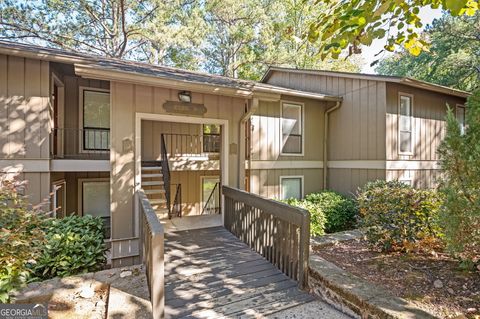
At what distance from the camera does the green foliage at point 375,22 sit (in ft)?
9.62

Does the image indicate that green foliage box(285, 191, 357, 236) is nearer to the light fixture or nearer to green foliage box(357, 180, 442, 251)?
green foliage box(357, 180, 442, 251)

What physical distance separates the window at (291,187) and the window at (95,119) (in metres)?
5.86

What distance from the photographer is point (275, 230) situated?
14.3ft

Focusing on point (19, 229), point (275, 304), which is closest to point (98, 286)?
point (19, 229)

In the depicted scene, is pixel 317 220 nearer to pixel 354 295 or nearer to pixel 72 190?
pixel 354 295

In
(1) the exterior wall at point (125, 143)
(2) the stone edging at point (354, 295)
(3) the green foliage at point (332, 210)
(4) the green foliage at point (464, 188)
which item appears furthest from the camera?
(3) the green foliage at point (332, 210)

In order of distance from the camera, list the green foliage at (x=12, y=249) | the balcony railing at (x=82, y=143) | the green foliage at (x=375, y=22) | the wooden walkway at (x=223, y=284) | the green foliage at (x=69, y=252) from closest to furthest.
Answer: the green foliage at (x=12, y=249), the green foliage at (x=375, y=22), the wooden walkway at (x=223, y=284), the green foliage at (x=69, y=252), the balcony railing at (x=82, y=143)

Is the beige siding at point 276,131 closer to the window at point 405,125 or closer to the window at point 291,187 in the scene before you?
the window at point 291,187

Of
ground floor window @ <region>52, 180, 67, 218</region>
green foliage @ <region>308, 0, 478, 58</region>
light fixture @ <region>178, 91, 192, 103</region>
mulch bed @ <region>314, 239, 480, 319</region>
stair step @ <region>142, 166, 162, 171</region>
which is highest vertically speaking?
green foliage @ <region>308, 0, 478, 58</region>

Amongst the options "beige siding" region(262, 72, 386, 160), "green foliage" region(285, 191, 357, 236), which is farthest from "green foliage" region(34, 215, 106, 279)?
"beige siding" region(262, 72, 386, 160)

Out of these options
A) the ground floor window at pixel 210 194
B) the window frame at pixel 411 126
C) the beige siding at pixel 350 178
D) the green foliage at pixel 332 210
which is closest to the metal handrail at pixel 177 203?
the ground floor window at pixel 210 194

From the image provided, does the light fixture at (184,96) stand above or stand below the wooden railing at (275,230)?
above

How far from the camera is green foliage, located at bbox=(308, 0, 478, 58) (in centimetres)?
293

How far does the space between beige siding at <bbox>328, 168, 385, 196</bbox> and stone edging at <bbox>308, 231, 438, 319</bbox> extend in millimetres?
5146
